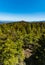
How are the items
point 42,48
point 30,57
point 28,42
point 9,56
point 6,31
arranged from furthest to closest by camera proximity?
Result: point 6,31
point 28,42
point 30,57
point 42,48
point 9,56

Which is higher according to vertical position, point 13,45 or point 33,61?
point 13,45

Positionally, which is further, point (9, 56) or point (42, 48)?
point (42, 48)

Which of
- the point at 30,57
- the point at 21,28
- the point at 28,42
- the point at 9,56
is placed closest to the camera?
the point at 9,56

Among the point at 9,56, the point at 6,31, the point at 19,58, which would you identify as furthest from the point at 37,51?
the point at 6,31

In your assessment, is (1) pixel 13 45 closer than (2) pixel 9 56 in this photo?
No

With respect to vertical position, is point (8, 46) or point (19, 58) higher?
point (8, 46)

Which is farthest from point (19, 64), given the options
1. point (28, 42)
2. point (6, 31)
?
point (6, 31)

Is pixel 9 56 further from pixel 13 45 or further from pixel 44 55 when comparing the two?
pixel 44 55

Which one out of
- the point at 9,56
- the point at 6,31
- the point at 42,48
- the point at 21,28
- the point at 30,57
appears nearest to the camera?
the point at 9,56

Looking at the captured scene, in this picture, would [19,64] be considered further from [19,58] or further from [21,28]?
[21,28]
